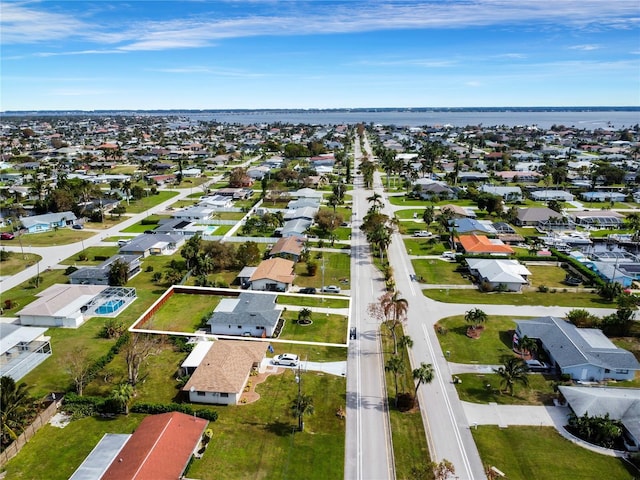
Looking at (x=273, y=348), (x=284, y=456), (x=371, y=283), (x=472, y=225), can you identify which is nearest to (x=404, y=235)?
(x=472, y=225)

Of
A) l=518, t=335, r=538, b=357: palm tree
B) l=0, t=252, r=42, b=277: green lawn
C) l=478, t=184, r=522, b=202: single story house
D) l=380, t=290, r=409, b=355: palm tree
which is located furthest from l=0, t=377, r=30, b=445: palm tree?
→ l=478, t=184, r=522, b=202: single story house

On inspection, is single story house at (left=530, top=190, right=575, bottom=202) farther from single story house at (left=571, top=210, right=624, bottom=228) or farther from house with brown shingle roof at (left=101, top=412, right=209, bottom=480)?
house with brown shingle roof at (left=101, top=412, right=209, bottom=480)

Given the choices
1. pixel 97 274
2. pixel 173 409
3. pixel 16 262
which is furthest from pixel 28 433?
pixel 16 262

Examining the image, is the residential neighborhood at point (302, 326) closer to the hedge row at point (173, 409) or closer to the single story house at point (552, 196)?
the hedge row at point (173, 409)

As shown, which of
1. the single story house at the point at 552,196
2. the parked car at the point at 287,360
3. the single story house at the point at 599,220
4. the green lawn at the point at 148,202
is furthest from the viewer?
the single story house at the point at 552,196

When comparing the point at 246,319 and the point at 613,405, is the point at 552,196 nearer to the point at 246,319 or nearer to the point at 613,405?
the point at 613,405

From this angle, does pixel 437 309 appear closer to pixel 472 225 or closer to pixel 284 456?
pixel 284 456

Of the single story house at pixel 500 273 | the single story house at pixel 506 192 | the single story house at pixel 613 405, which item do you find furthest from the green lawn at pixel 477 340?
the single story house at pixel 506 192
